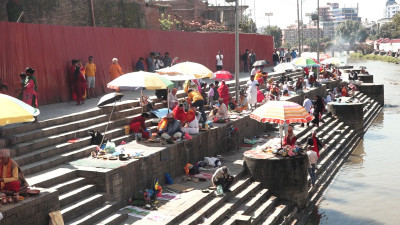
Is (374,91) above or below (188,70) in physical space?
below

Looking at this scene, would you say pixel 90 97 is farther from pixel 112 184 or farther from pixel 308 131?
pixel 308 131

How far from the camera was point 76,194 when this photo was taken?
31.1ft

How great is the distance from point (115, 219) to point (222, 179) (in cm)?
321

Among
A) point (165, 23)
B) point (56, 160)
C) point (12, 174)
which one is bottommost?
point (56, 160)

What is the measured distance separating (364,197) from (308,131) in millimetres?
5113

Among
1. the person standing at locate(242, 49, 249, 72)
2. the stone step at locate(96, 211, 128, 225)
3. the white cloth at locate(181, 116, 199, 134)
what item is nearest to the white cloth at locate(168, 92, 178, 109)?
the white cloth at locate(181, 116, 199, 134)

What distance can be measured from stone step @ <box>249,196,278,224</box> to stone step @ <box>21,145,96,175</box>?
4.22 m

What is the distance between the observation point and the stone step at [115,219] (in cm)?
916

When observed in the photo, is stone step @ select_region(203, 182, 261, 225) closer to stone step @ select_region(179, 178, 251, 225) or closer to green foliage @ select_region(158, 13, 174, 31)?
stone step @ select_region(179, 178, 251, 225)

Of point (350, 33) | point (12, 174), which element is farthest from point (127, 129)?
point (350, 33)

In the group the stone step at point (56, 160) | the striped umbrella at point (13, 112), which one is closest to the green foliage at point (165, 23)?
the stone step at point (56, 160)

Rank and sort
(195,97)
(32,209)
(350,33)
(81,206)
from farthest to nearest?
1. (350,33)
2. (195,97)
3. (81,206)
4. (32,209)

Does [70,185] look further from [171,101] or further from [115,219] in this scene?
[171,101]

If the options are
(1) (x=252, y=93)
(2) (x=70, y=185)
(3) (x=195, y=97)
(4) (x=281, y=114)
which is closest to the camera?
(2) (x=70, y=185)
